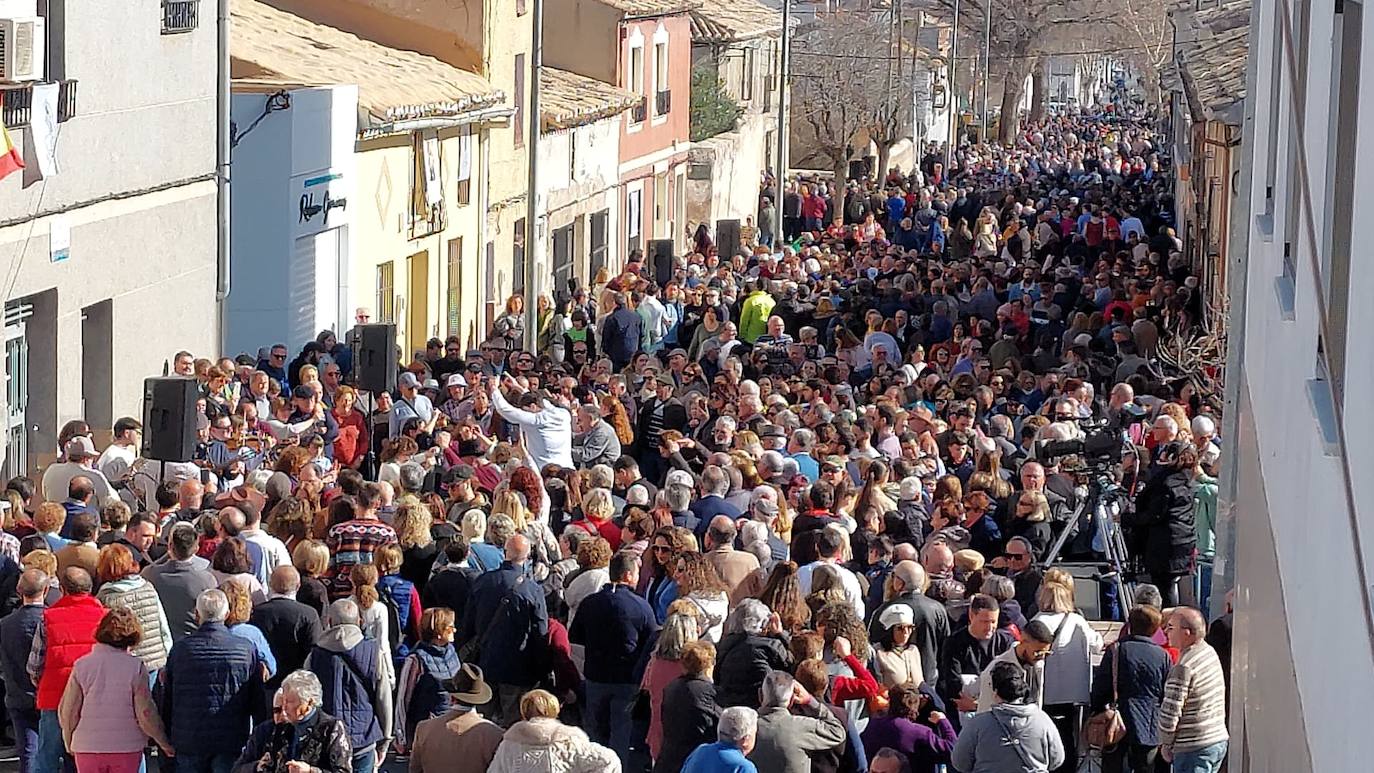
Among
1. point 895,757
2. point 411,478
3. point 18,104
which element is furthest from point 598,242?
point 895,757

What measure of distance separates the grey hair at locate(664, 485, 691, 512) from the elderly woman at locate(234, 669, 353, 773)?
4.22 metres

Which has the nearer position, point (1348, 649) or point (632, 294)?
point (1348, 649)

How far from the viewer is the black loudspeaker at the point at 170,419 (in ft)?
47.5

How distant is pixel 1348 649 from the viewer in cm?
427

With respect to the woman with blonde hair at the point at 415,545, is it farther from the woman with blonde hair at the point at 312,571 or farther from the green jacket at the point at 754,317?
the green jacket at the point at 754,317

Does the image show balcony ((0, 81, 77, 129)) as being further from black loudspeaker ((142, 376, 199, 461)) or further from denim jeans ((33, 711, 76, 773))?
denim jeans ((33, 711, 76, 773))

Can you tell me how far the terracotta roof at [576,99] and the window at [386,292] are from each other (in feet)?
20.6

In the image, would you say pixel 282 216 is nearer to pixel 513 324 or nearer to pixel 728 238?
pixel 513 324

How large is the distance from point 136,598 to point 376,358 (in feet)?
25.3

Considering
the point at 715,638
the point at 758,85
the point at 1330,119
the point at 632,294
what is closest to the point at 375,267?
the point at 632,294

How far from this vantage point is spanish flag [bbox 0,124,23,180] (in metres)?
16.6

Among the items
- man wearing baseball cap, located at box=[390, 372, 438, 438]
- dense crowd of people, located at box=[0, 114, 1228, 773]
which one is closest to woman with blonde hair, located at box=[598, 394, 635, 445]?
dense crowd of people, located at box=[0, 114, 1228, 773]

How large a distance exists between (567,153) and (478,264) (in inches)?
181

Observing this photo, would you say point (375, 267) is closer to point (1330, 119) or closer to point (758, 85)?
point (1330, 119)
